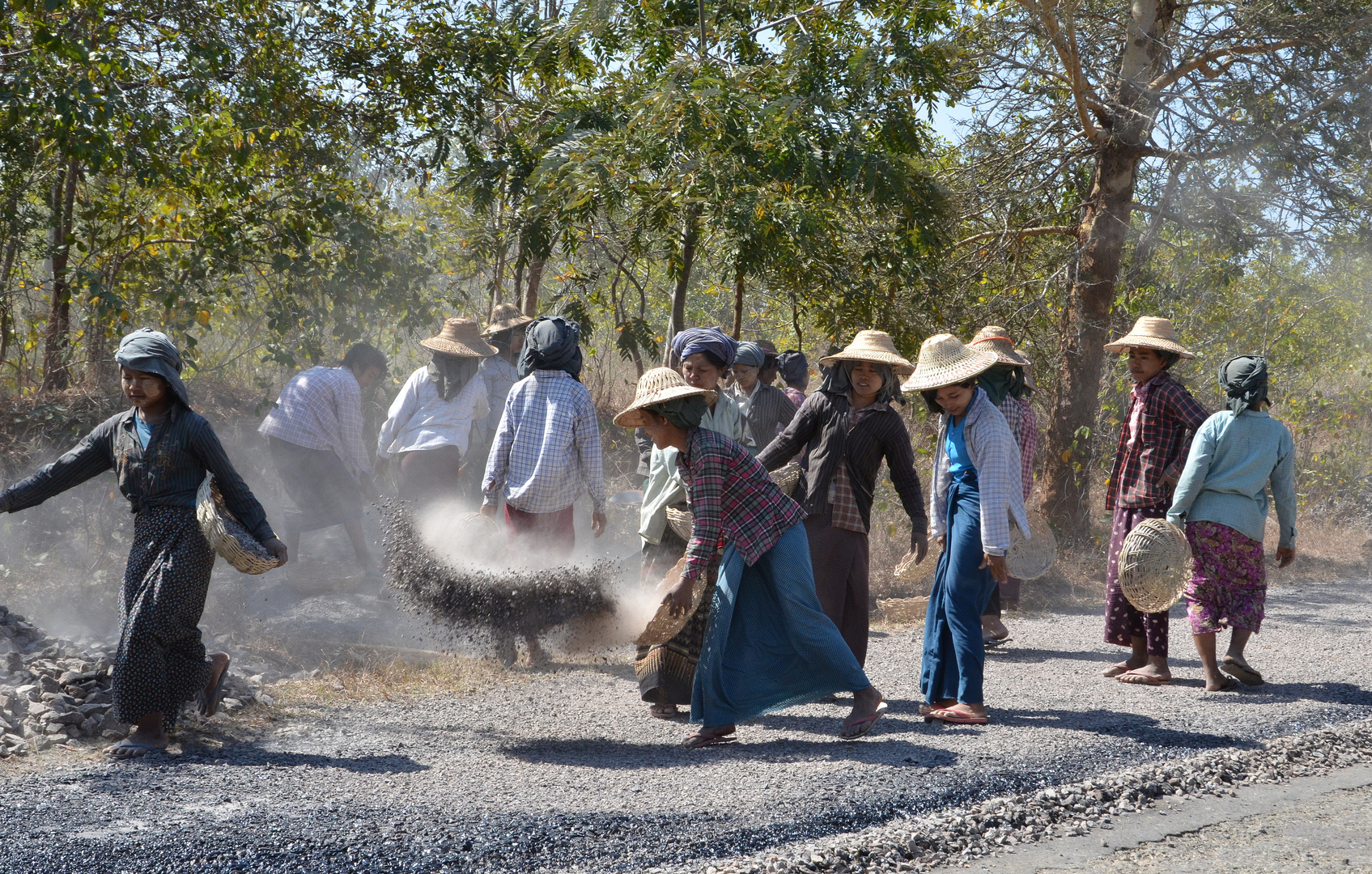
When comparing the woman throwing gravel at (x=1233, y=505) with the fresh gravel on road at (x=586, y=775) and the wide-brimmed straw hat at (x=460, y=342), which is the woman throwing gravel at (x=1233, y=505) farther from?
the wide-brimmed straw hat at (x=460, y=342)

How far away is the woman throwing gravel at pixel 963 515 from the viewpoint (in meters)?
5.00

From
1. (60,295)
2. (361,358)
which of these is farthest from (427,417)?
(60,295)

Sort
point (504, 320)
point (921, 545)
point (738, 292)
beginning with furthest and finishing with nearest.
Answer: point (504, 320) < point (738, 292) < point (921, 545)

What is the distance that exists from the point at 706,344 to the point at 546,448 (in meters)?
1.45

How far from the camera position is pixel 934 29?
8633 millimetres

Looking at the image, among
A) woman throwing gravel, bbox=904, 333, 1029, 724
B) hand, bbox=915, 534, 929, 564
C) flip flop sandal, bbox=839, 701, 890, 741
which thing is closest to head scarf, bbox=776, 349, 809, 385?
hand, bbox=915, 534, 929, 564

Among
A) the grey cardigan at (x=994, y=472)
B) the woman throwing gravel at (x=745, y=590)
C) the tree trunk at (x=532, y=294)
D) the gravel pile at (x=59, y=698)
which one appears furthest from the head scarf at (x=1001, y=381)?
the tree trunk at (x=532, y=294)

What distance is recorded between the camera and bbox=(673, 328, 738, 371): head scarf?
17.6 ft

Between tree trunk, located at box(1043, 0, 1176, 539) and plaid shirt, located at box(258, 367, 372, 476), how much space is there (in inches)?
265

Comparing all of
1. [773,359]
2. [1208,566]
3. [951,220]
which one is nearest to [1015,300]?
[951,220]

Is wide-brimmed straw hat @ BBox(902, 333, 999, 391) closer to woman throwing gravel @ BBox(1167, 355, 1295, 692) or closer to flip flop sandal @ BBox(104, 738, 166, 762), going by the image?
woman throwing gravel @ BBox(1167, 355, 1295, 692)

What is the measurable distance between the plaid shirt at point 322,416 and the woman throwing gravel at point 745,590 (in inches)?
162

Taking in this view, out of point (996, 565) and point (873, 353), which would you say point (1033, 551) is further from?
point (873, 353)

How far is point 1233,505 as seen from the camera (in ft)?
19.2
